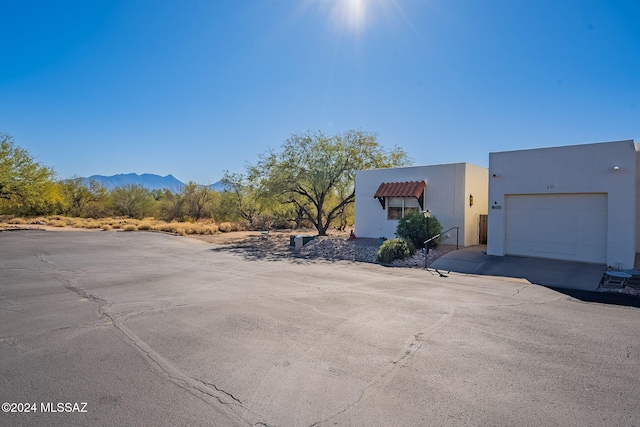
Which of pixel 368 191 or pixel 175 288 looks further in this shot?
pixel 368 191

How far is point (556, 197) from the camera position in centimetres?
1311

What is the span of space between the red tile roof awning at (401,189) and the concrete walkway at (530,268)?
4.37 m

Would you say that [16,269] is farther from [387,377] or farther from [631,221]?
[631,221]

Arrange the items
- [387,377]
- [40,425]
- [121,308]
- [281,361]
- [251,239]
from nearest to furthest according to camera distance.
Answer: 1. [40,425]
2. [387,377]
3. [281,361]
4. [121,308]
5. [251,239]

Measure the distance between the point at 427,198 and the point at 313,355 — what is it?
592 inches

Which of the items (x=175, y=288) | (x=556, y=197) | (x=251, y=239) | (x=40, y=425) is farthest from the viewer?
(x=251, y=239)

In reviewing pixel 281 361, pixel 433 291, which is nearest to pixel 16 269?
pixel 281 361

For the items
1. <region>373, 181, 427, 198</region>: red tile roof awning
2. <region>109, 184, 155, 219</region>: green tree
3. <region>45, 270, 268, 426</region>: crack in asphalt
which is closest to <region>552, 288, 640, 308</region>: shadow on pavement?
<region>45, 270, 268, 426</region>: crack in asphalt

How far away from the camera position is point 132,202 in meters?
44.7

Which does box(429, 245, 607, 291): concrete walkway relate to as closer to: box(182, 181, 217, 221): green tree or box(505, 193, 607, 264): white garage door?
box(505, 193, 607, 264): white garage door

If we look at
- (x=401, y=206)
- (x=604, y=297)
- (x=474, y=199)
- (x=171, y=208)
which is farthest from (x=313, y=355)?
(x=171, y=208)

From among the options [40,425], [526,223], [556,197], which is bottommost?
[40,425]

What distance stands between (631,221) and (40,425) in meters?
14.4

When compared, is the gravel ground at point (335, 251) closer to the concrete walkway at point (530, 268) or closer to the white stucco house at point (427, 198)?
the concrete walkway at point (530, 268)
